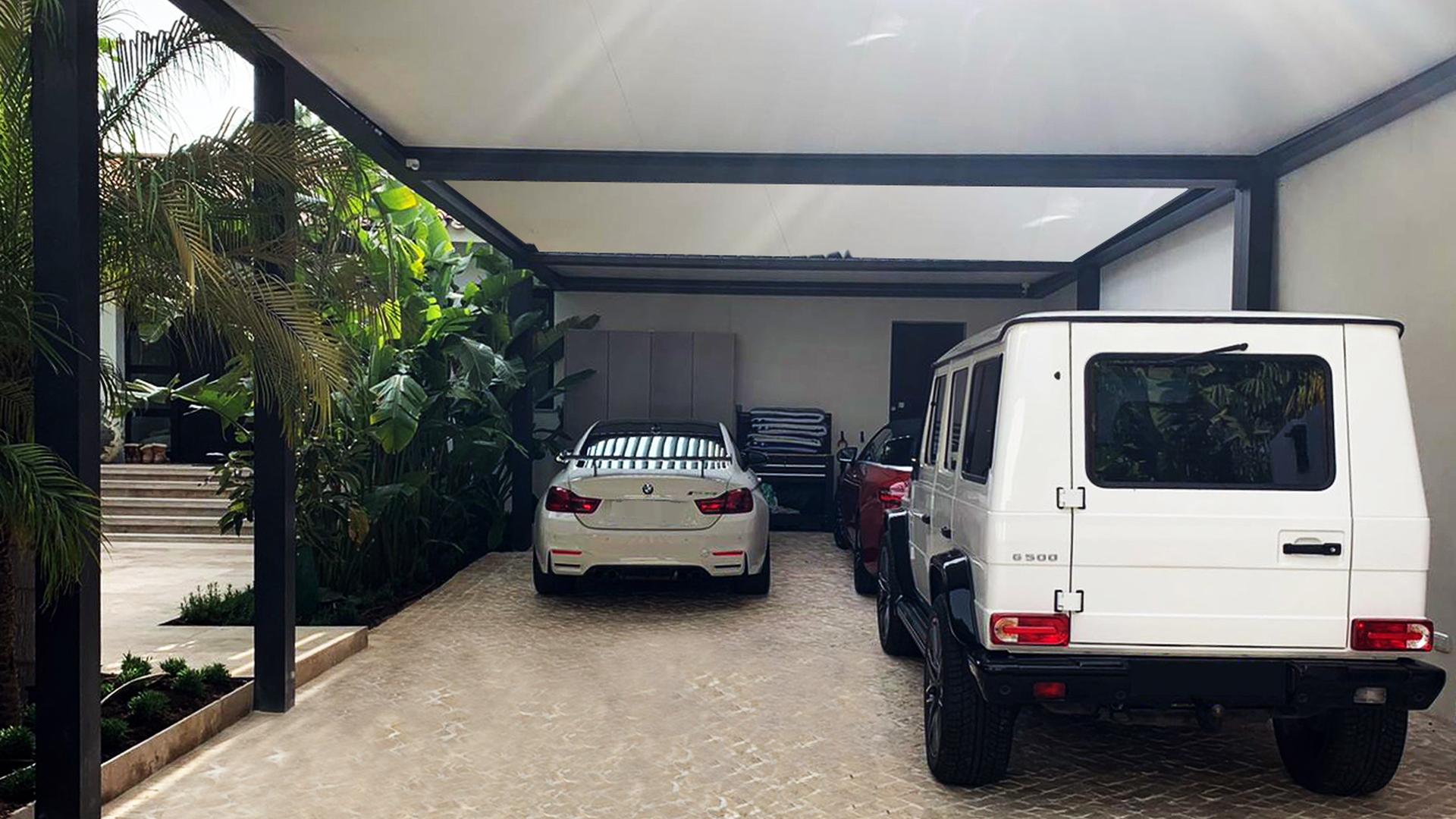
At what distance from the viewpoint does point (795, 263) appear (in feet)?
32.8

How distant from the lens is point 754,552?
7.07 meters

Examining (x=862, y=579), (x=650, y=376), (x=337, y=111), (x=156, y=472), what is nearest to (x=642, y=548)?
(x=862, y=579)

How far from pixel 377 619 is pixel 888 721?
4163 mm

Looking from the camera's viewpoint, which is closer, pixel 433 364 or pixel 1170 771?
pixel 1170 771

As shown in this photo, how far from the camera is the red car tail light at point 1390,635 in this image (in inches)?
128

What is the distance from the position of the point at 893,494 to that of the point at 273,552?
4.35 m

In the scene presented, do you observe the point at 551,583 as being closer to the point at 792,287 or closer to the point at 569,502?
the point at 569,502

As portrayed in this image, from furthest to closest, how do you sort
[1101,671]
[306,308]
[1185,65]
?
[1185,65] → [306,308] → [1101,671]

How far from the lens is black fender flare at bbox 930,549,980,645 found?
143 inches

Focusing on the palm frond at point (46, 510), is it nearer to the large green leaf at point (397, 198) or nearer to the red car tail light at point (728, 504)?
the red car tail light at point (728, 504)

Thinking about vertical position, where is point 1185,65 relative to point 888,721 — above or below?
above

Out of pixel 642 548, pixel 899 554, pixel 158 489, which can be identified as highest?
pixel 899 554

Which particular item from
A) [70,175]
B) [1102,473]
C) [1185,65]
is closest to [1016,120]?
[1185,65]

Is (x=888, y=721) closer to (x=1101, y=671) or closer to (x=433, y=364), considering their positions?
(x=1101, y=671)
